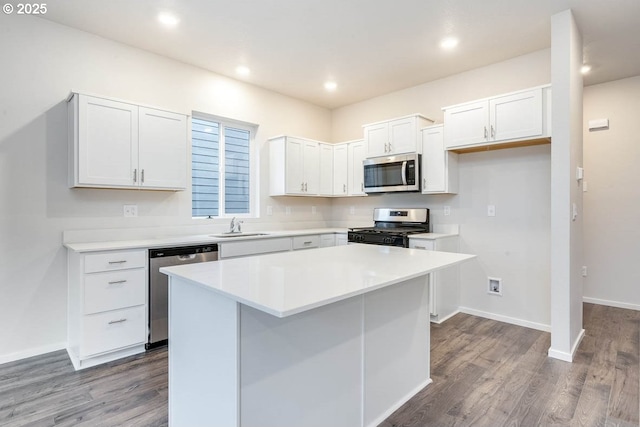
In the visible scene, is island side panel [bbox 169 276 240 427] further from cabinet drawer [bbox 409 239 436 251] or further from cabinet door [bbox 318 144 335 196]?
cabinet door [bbox 318 144 335 196]

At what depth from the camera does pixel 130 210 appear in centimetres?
321

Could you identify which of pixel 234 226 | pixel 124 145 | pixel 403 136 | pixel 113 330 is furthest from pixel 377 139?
pixel 113 330

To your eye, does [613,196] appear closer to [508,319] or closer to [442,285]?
[508,319]

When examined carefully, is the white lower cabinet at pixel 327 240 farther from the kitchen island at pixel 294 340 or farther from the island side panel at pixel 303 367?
the island side panel at pixel 303 367

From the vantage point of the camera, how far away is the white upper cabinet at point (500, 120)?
9.82 ft

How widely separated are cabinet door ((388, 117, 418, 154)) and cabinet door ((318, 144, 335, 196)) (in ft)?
3.40

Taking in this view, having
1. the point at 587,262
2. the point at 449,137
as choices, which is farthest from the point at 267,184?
the point at 587,262

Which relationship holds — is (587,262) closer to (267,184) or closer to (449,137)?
(449,137)

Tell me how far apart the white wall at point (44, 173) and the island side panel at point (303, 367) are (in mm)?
2465

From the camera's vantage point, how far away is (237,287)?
1.31 meters

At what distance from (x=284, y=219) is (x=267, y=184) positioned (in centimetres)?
55

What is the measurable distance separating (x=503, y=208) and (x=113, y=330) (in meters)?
3.82

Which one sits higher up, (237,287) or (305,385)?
(237,287)

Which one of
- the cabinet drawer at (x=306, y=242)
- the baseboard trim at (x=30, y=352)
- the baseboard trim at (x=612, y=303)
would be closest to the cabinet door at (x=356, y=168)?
the cabinet drawer at (x=306, y=242)
